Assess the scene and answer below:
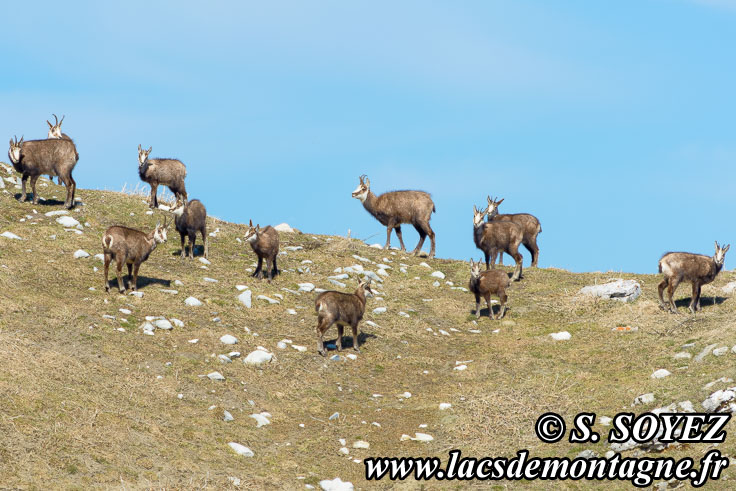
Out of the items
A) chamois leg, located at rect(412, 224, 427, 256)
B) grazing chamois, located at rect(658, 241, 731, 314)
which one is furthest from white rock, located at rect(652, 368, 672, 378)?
chamois leg, located at rect(412, 224, 427, 256)

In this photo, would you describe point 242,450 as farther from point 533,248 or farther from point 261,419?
point 533,248

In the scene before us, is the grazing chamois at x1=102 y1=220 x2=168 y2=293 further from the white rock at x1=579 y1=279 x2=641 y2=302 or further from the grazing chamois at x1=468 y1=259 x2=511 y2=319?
the white rock at x1=579 y1=279 x2=641 y2=302

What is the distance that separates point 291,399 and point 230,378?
138cm

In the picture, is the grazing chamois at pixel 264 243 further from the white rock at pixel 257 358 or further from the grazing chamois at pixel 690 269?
the grazing chamois at pixel 690 269

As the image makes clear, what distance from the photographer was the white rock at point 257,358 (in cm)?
1670

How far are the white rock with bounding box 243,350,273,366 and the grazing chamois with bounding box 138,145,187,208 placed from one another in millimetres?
12432

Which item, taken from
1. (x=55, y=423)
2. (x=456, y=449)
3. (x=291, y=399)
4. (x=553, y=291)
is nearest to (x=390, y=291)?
(x=553, y=291)

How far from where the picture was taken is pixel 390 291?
78.1ft

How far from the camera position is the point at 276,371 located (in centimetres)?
1659

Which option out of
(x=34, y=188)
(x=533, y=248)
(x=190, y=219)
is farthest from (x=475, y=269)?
(x=34, y=188)

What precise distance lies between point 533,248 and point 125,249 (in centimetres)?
1495

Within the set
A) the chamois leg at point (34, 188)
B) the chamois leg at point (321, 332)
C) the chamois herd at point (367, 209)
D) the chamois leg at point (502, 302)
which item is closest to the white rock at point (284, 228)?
the chamois herd at point (367, 209)

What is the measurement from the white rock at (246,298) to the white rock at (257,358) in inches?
127

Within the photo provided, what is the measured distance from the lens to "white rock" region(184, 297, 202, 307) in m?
19.3
